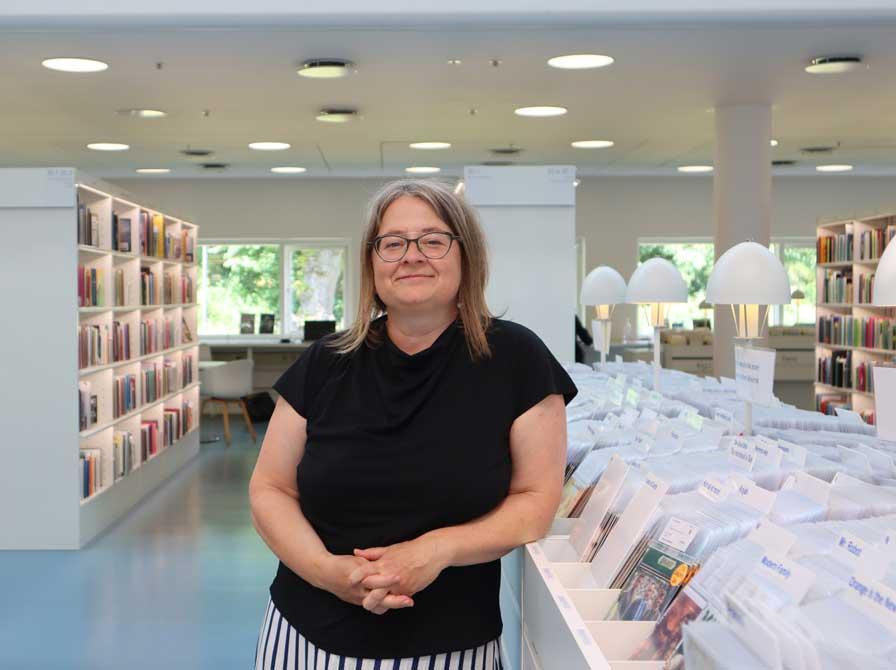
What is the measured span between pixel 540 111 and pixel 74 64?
13.3 ft

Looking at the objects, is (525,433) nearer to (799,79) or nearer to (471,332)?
(471,332)

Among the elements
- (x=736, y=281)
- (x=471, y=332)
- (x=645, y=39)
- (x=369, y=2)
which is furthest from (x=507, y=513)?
(x=645, y=39)

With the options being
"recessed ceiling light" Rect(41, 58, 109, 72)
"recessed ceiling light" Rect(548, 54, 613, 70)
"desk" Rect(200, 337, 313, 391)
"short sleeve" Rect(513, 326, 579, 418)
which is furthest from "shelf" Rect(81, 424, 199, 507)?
"short sleeve" Rect(513, 326, 579, 418)

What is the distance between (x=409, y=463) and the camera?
2020 millimetres

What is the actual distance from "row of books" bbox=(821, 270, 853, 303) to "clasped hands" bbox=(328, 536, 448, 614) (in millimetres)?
9161

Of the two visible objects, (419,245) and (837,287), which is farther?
(837,287)

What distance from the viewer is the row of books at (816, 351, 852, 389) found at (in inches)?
403

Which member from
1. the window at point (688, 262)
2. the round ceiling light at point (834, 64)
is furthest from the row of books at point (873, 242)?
the window at point (688, 262)

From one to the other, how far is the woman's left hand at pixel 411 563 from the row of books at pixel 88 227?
17.5ft

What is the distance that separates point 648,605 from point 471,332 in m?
0.67

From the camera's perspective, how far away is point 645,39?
21.4 feet

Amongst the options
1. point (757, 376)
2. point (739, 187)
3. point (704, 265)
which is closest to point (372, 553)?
point (757, 376)

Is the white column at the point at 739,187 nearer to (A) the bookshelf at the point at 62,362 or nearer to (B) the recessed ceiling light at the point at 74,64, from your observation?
(A) the bookshelf at the point at 62,362

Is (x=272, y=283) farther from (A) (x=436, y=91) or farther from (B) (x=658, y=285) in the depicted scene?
(B) (x=658, y=285)
